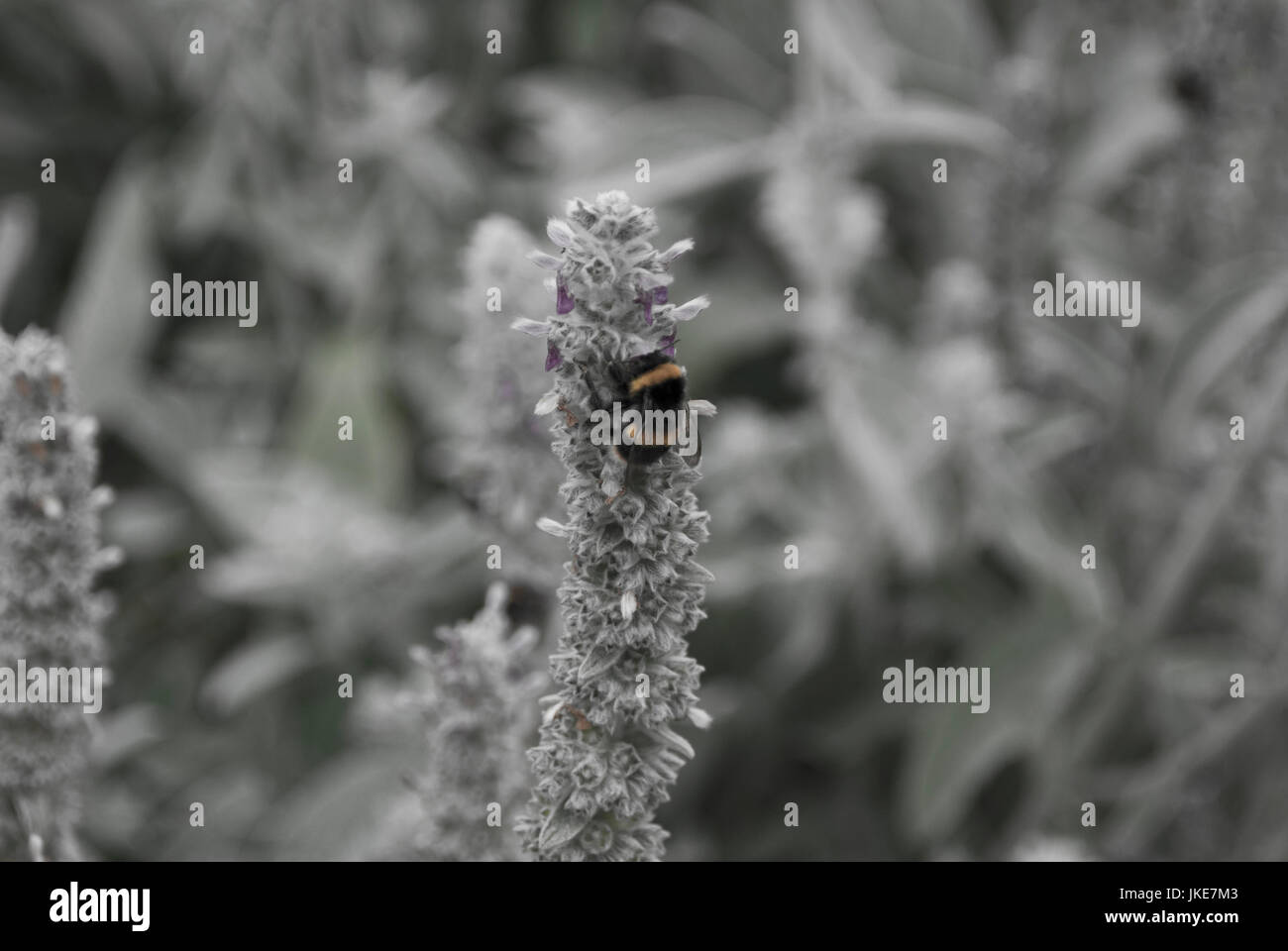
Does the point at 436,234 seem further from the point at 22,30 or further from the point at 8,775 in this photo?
the point at 8,775

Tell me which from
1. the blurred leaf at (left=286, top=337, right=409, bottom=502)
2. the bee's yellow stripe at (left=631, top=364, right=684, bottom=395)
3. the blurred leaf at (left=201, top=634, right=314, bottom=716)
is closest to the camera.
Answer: the bee's yellow stripe at (left=631, top=364, right=684, bottom=395)

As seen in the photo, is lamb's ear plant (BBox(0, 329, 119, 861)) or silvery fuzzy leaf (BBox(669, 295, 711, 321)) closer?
silvery fuzzy leaf (BBox(669, 295, 711, 321))

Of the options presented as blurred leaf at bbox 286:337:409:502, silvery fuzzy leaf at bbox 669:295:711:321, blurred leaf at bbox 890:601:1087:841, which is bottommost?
blurred leaf at bbox 890:601:1087:841

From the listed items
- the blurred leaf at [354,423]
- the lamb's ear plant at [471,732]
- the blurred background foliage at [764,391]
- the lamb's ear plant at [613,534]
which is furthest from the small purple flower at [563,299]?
the blurred leaf at [354,423]

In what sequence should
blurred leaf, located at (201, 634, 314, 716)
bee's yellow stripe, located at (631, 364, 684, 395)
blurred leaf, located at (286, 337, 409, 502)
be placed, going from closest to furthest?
bee's yellow stripe, located at (631, 364, 684, 395), blurred leaf, located at (201, 634, 314, 716), blurred leaf, located at (286, 337, 409, 502)

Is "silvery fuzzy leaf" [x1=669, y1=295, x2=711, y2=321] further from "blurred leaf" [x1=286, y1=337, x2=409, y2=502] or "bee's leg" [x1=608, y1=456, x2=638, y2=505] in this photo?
"blurred leaf" [x1=286, y1=337, x2=409, y2=502]

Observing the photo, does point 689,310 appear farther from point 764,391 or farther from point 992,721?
point 764,391

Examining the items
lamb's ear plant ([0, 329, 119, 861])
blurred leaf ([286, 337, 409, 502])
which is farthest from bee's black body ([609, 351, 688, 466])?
blurred leaf ([286, 337, 409, 502])

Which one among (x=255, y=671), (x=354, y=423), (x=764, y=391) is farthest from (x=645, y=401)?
(x=764, y=391)
